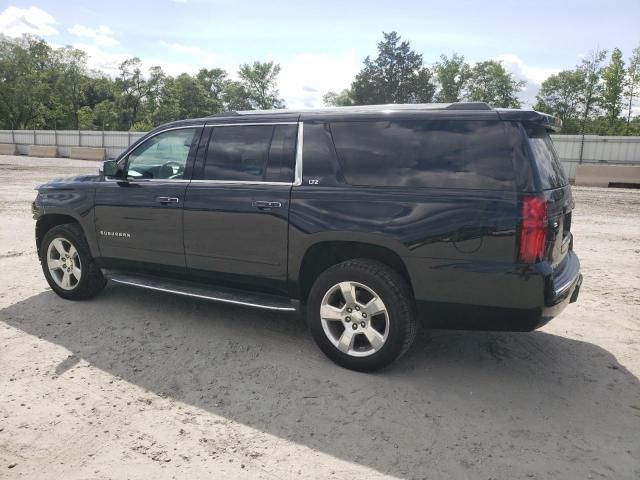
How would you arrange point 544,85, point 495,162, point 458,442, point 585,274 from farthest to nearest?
point 544,85 → point 585,274 → point 495,162 → point 458,442

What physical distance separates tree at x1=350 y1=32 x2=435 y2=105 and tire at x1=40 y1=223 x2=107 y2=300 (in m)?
69.9

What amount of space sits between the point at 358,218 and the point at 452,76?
256 feet

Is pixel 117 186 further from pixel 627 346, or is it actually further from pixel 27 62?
pixel 27 62

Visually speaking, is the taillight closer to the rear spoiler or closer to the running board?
the rear spoiler

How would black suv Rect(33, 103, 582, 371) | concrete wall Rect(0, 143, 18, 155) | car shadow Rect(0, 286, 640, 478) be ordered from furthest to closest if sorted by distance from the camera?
concrete wall Rect(0, 143, 18, 155)
black suv Rect(33, 103, 582, 371)
car shadow Rect(0, 286, 640, 478)

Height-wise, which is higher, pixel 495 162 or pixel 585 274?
pixel 495 162

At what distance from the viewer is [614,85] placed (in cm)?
4528

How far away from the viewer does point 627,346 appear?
432 cm

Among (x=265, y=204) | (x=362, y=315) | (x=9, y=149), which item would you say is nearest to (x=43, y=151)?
(x=9, y=149)

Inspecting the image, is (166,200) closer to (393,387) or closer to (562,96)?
(393,387)

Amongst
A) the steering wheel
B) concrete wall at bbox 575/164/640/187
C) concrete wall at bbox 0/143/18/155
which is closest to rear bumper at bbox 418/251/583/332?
the steering wheel

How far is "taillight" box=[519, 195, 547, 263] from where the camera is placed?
10.4 ft

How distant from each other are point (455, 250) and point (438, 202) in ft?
1.09

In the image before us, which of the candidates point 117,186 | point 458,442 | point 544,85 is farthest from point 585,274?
point 544,85
